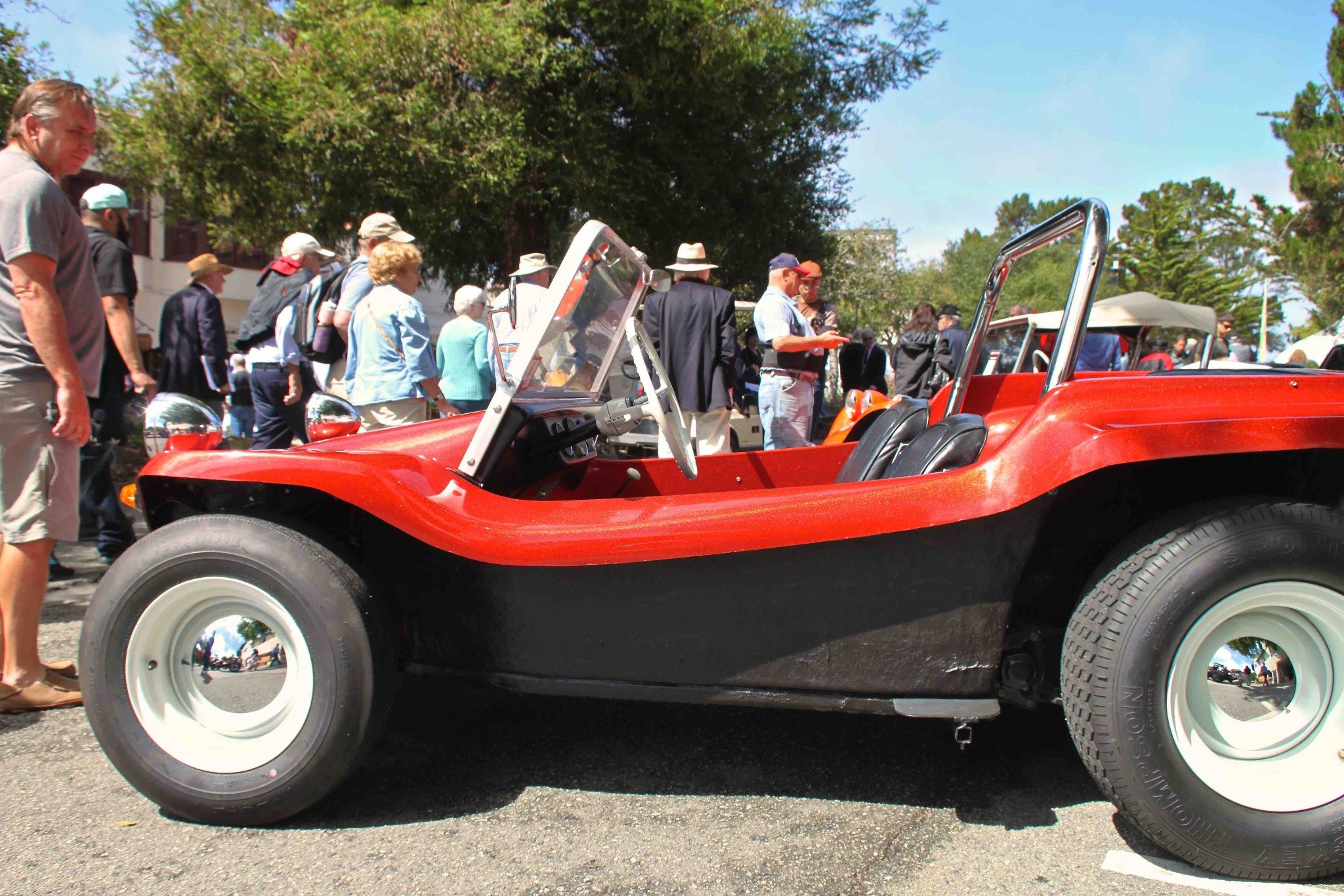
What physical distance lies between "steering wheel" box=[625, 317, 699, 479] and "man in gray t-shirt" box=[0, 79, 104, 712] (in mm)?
1576

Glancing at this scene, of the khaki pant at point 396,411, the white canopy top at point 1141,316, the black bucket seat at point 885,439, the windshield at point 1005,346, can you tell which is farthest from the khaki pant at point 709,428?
the windshield at point 1005,346

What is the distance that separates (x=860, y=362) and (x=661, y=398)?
6.53 meters

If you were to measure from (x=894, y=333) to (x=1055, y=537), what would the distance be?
31.8 m

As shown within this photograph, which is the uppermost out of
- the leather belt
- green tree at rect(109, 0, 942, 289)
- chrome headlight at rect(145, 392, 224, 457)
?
green tree at rect(109, 0, 942, 289)

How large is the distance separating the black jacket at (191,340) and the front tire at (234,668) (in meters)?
3.28

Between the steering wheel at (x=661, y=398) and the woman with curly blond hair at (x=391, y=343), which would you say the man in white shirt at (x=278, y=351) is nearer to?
the woman with curly blond hair at (x=391, y=343)

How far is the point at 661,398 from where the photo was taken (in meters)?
2.61

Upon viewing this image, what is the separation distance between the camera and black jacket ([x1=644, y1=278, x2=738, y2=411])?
5.27 meters

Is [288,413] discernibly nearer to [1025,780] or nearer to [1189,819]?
[1025,780]

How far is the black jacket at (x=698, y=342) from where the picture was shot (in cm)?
527

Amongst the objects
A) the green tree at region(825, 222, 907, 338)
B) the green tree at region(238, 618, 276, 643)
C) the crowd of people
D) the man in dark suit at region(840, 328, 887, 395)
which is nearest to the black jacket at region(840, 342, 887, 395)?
the man in dark suit at region(840, 328, 887, 395)

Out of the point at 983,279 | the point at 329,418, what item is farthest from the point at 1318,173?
the point at 329,418

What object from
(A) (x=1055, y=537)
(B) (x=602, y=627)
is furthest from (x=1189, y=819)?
(B) (x=602, y=627)

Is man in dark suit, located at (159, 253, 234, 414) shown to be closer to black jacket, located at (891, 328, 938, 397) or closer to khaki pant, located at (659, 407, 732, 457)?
khaki pant, located at (659, 407, 732, 457)
